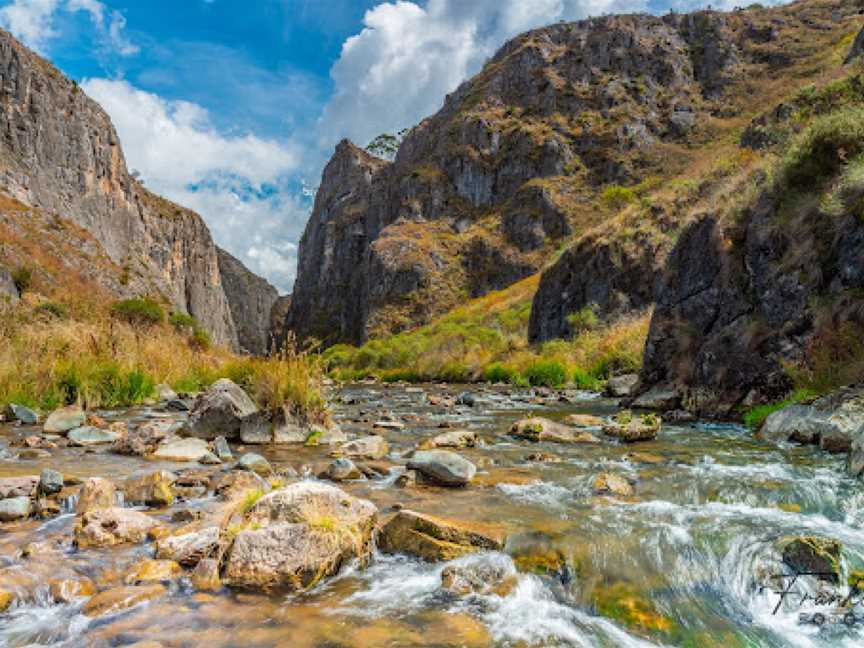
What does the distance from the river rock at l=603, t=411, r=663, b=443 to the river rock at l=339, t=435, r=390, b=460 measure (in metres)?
4.18

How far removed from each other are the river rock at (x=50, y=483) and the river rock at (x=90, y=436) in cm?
323

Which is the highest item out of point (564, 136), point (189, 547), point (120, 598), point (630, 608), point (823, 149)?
point (564, 136)

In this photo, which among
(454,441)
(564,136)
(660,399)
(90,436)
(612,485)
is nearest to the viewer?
(612,485)

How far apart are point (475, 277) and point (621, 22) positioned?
55486 millimetres

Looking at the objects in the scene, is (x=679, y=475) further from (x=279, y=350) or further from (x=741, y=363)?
(x=279, y=350)

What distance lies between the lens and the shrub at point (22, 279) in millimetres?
31625

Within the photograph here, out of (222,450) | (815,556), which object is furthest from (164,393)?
(815,556)

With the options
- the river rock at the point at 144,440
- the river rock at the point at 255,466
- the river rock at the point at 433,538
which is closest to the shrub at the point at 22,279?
the river rock at the point at 144,440

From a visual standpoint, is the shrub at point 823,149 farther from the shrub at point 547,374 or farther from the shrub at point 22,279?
the shrub at point 22,279

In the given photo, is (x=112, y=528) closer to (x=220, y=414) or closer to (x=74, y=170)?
(x=220, y=414)

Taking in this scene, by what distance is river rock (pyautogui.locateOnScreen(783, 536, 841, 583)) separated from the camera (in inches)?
156

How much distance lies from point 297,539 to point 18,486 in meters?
3.66

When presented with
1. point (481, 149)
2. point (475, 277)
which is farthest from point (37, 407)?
point (481, 149)

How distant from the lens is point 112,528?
4.66 m
